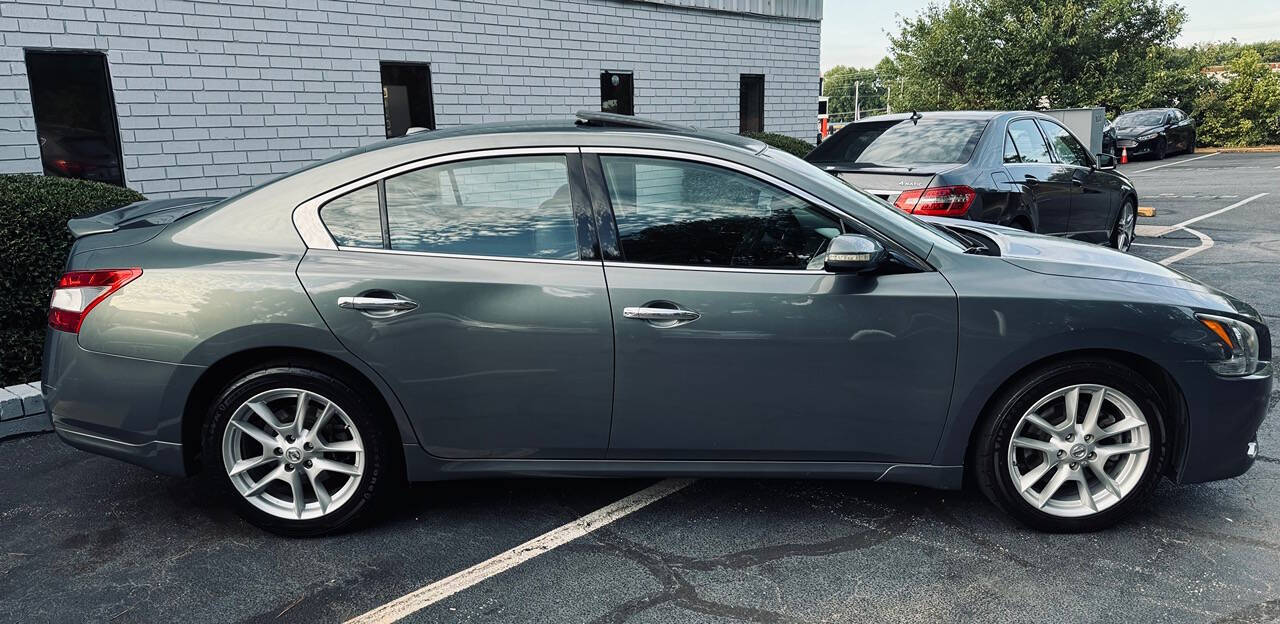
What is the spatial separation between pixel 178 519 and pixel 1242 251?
1051cm

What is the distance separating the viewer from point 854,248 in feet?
10.3

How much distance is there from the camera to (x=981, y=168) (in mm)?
6730

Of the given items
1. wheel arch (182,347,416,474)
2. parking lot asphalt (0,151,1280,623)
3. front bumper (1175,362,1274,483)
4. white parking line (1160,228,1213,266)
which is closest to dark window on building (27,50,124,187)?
parking lot asphalt (0,151,1280,623)

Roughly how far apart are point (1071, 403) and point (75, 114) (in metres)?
7.91

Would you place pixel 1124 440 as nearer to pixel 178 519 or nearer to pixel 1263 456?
pixel 1263 456

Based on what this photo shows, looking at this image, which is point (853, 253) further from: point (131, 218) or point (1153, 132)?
point (1153, 132)

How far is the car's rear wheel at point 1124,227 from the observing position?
30.0 feet

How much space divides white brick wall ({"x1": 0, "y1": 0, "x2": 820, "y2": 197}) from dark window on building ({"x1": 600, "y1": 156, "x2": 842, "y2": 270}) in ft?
20.4

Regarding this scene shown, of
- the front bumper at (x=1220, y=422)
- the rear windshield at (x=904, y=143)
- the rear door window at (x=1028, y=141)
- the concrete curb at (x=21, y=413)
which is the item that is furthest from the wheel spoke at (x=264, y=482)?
the rear door window at (x=1028, y=141)

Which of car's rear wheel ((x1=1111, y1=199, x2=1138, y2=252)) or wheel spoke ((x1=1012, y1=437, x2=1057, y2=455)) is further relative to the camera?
car's rear wheel ((x1=1111, y1=199, x2=1138, y2=252))

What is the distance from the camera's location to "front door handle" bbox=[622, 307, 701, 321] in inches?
126

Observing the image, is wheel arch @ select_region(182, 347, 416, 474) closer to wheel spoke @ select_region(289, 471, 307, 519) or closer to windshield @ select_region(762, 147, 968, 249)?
wheel spoke @ select_region(289, 471, 307, 519)

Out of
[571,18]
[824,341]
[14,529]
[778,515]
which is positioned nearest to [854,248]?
[824,341]

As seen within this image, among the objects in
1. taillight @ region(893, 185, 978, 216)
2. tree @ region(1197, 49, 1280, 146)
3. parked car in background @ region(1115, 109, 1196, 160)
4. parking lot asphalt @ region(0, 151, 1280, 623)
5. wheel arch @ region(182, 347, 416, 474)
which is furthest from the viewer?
tree @ region(1197, 49, 1280, 146)
